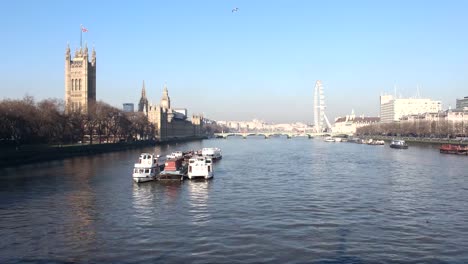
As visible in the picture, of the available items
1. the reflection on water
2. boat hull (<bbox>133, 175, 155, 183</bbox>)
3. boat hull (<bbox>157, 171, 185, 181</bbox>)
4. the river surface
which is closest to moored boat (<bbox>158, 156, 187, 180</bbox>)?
boat hull (<bbox>157, 171, 185, 181</bbox>)

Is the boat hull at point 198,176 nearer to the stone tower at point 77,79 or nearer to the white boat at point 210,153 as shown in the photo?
the white boat at point 210,153

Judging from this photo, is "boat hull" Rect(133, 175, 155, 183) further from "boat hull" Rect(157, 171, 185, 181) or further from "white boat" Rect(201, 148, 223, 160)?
"white boat" Rect(201, 148, 223, 160)

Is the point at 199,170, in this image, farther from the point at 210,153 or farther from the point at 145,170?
the point at 210,153

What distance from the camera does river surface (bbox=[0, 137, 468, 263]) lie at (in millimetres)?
19672

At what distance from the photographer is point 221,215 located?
27.2 metres

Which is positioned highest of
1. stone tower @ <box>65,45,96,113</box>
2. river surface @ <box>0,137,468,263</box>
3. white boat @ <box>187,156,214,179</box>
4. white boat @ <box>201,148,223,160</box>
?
stone tower @ <box>65,45,96,113</box>

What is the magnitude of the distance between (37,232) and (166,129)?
547ft

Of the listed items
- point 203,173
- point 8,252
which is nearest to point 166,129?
point 203,173

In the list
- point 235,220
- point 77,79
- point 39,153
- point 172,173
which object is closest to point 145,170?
point 172,173

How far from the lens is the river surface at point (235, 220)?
19672 mm

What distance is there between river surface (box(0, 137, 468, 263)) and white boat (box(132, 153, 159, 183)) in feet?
3.35

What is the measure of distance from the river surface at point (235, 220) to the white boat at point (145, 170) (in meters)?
1.02

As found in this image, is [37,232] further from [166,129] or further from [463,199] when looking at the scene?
[166,129]

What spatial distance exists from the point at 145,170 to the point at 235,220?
18.6 metres
